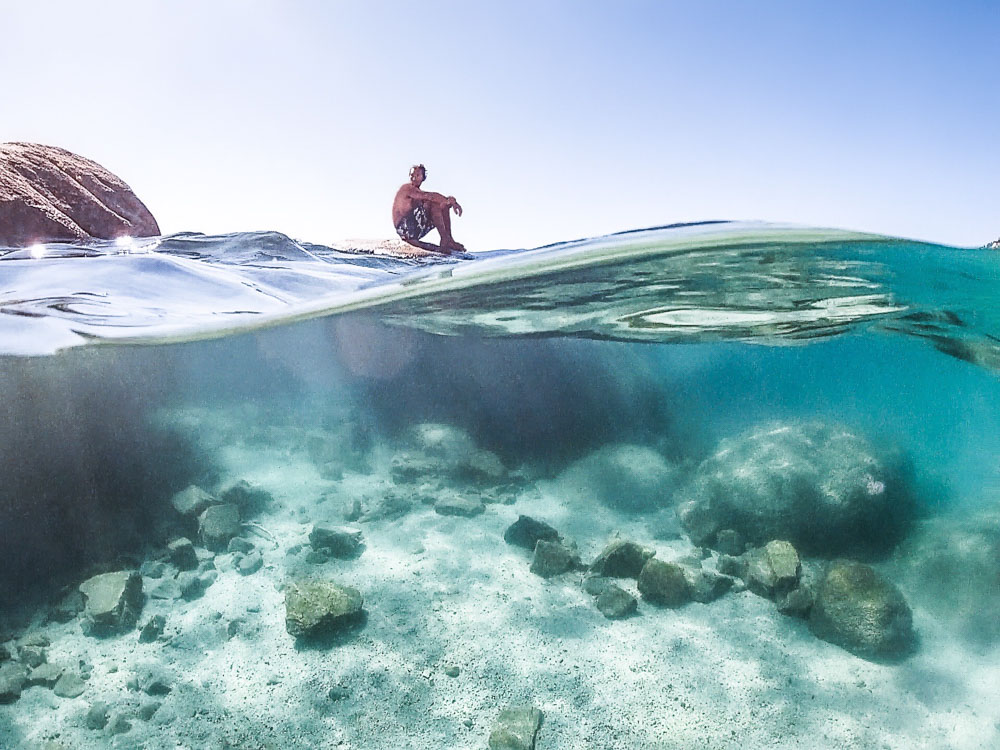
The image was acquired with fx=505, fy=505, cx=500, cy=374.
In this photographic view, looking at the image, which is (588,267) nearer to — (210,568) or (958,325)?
(210,568)

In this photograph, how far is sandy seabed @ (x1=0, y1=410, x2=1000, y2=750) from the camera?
5535 millimetres

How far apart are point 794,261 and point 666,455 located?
676 centimetres

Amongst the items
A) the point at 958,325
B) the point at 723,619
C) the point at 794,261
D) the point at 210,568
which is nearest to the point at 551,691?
the point at 723,619

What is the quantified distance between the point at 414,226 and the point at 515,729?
10088 mm

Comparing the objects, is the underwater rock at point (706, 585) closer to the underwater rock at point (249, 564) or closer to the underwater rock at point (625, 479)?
the underwater rock at point (625, 479)

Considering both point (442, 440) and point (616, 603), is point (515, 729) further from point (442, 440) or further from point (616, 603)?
point (442, 440)

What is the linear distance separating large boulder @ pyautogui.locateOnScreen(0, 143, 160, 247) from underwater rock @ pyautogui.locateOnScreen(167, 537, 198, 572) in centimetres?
656

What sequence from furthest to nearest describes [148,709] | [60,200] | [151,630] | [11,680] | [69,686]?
1. [60,200]
2. [151,630]
3. [69,686]
4. [11,680]
5. [148,709]

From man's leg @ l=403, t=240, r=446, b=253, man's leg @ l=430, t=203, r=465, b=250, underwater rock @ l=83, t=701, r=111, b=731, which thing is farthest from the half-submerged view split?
man's leg @ l=430, t=203, r=465, b=250

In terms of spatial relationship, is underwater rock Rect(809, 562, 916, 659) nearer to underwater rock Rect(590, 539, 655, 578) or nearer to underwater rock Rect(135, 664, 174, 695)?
underwater rock Rect(590, 539, 655, 578)

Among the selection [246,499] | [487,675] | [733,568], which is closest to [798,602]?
[733,568]

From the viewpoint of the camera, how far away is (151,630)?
22.4 ft

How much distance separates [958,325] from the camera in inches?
549

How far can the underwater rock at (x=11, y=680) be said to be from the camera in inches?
225
